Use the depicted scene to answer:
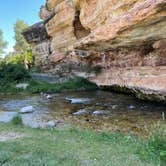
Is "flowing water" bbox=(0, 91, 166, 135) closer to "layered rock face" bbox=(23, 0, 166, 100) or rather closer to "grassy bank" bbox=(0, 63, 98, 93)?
"layered rock face" bbox=(23, 0, 166, 100)

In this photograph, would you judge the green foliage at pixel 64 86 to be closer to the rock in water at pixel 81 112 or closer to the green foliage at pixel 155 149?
the rock in water at pixel 81 112

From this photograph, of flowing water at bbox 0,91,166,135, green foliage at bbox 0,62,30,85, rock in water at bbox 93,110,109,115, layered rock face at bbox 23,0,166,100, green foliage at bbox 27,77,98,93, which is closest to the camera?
flowing water at bbox 0,91,166,135

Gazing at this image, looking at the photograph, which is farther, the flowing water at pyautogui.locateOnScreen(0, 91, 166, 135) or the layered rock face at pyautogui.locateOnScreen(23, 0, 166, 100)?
the layered rock face at pyautogui.locateOnScreen(23, 0, 166, 100)

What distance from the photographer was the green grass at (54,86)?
19.3m

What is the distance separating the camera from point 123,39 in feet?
36.9

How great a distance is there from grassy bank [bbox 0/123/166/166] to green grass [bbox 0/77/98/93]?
1264cm

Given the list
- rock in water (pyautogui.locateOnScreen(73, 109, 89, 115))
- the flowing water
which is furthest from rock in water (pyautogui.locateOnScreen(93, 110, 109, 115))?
rock in water (pyautogui.locateOnScreen(73, 109, 89, 115))

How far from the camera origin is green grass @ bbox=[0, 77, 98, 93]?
1934 cm

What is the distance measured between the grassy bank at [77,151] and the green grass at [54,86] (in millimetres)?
12645

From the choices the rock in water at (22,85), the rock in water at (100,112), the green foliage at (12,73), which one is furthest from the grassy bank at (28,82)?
the rock in water at (100,112)

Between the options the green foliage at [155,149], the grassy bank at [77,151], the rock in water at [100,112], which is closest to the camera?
the grassy bank at [77,151]

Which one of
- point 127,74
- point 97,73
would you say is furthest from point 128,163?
point 97,73

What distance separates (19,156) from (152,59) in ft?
29.1

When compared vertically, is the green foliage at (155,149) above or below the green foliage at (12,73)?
below
